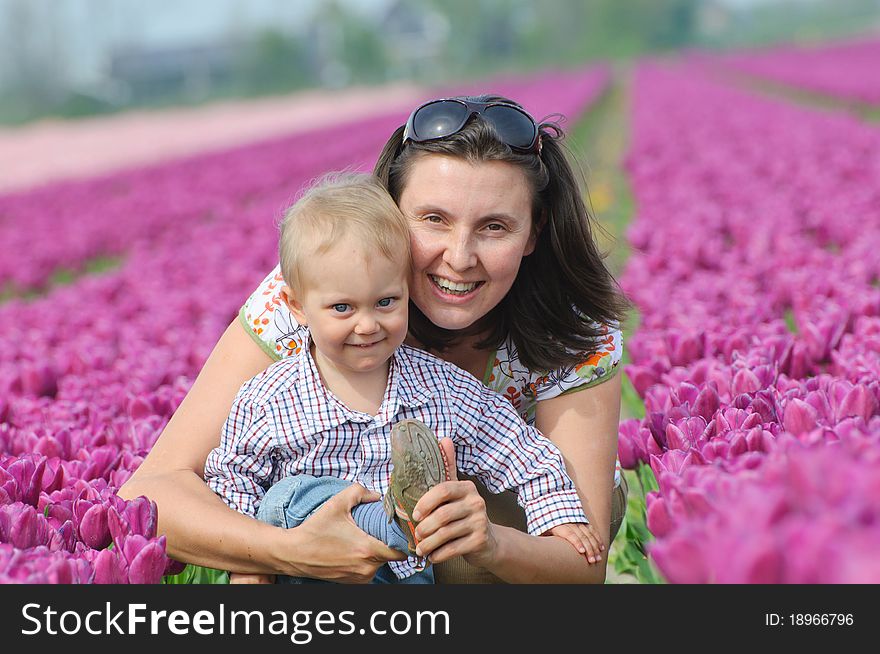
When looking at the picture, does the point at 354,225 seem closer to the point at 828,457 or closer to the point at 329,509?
the point at 329,509

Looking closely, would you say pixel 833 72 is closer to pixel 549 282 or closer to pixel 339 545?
pixel 549 282

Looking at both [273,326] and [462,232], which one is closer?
[462,232]

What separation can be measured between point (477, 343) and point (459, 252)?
47 cm

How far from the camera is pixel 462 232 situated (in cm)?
267

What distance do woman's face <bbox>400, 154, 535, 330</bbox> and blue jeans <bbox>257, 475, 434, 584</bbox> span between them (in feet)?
1.82

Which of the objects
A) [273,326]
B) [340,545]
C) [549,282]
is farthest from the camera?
[549,282]

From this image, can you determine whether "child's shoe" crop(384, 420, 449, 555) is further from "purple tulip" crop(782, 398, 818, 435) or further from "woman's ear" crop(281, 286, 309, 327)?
"purple tulip" crop(782, 398, 818, 435)

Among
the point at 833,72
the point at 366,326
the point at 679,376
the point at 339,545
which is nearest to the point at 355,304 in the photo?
the point at 366,326

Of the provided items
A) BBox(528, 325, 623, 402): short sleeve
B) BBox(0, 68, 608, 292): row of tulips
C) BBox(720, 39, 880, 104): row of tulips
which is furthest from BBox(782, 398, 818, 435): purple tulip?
BBox(720, 39, 880, 104): row of tulips

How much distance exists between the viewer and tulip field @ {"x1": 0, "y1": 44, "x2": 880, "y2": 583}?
4.55 feet

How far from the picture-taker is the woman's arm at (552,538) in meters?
2.11

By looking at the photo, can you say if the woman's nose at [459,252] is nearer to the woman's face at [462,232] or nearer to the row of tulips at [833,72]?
the woman's face at [462,232]

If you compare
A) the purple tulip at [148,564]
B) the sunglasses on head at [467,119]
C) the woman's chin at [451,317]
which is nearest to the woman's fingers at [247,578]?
the purple tulip at [148,564]

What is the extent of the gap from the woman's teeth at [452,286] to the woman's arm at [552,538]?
0.45 meters
